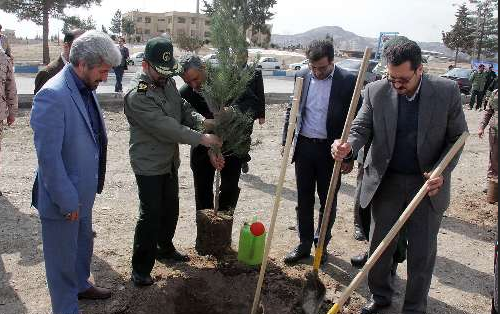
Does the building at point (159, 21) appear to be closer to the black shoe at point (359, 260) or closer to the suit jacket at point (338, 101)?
the suit jacket at point (338, 101)

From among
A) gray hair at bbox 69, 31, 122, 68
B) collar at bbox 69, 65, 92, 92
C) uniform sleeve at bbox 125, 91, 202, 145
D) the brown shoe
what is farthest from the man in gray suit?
the brown shoe

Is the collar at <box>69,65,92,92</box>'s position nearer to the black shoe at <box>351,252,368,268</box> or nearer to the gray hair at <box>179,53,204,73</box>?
the gray hair at <box>179,53,204,73</box>

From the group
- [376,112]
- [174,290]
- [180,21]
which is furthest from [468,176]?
[180,21]

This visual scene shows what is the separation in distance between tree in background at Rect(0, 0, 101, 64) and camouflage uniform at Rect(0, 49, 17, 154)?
24.4 meters

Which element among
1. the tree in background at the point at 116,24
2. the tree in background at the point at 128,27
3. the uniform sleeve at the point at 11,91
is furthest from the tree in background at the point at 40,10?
the tree in background at the point at 116,24

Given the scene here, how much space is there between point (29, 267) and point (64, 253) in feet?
4.15

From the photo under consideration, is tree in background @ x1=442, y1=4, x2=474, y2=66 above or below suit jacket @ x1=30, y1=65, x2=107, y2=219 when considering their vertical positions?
above

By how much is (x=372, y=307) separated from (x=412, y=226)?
789 mm

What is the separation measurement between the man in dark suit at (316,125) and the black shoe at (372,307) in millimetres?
890

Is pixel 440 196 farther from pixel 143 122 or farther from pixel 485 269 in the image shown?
pixel 143 122

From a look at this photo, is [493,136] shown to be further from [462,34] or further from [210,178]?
[462,34]

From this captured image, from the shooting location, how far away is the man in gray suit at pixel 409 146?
3.15 m

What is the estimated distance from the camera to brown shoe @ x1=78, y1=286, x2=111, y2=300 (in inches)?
141

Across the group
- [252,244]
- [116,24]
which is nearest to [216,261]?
[252,244]
